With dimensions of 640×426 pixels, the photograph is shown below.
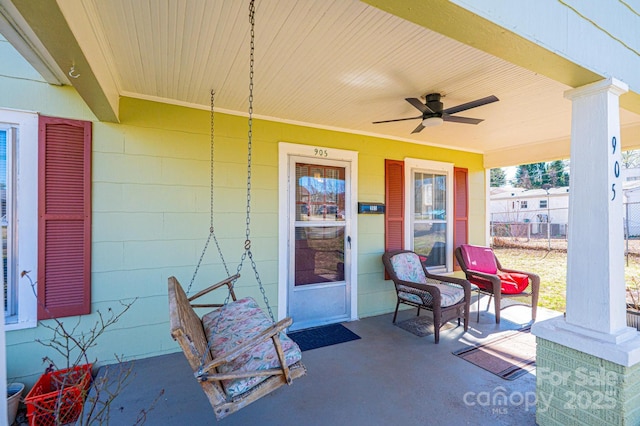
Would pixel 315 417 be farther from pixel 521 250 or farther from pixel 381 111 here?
pixel 521 250

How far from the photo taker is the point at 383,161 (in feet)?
13.9

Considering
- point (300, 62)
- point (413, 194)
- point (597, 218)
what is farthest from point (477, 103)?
point (413, 194)

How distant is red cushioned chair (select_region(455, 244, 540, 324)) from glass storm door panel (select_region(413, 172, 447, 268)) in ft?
1.10

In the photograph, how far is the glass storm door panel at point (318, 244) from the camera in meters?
3.64

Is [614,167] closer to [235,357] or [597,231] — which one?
[597,231]

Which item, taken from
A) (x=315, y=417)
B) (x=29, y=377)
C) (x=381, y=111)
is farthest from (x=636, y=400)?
(x=29, y=377)

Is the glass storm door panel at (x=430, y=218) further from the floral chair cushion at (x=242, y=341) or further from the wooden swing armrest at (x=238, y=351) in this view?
the wooden swing armrest at (x=238, y=351)

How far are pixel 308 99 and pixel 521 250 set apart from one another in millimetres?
9904

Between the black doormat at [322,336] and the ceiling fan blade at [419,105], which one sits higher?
the ceiling fan blade at [419,105]

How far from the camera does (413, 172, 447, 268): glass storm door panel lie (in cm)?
458

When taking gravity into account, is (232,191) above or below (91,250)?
above

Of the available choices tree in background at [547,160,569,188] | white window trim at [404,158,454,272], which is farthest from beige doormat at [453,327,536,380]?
tree in background at [547,160,569,188]

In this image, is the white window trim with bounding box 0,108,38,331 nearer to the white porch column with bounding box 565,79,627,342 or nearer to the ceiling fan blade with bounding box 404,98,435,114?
the ceiling fan blade with bounding box 404,98,435,114

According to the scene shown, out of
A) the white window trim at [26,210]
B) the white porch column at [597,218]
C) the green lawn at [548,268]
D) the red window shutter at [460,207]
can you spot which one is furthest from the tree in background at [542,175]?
the white window trim at [26,210]
